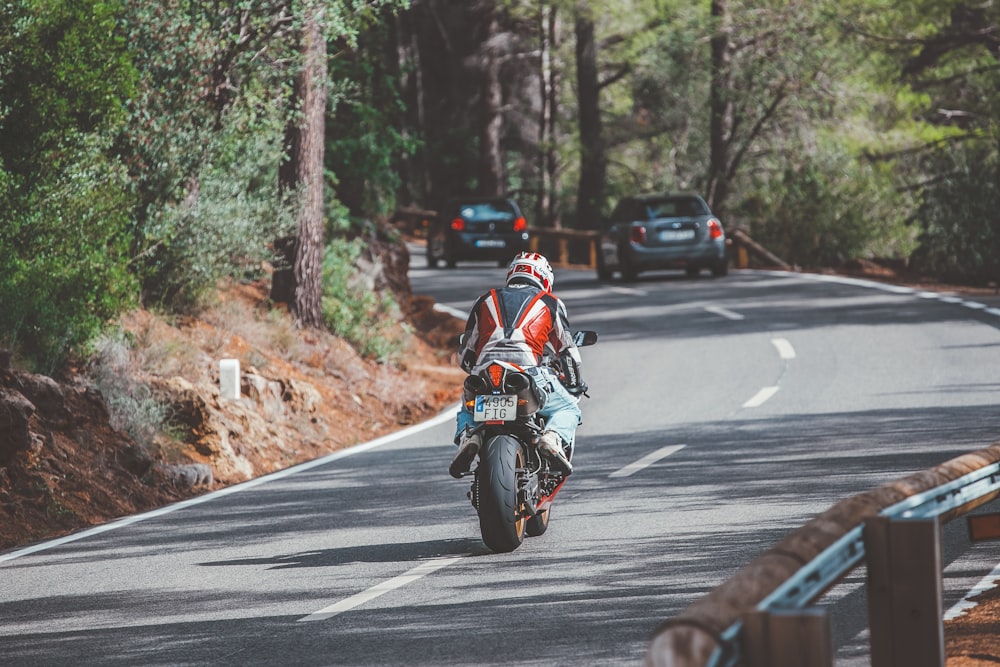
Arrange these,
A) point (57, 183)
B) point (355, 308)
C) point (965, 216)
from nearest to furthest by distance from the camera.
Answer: point (57, 183) < point (355, 308) < point (965, 216)

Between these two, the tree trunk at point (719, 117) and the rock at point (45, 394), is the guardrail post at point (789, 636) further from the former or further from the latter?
the tree trunk at point (719, 117)

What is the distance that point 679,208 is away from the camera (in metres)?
31.3

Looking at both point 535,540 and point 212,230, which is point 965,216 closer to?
point 212,230

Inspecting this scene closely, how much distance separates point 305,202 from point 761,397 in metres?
7.05

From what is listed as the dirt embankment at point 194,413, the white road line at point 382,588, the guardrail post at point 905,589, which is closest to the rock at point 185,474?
the dirt embankment at point 194,413

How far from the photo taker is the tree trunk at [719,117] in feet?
137

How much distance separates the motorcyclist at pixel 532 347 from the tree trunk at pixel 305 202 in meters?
10.7

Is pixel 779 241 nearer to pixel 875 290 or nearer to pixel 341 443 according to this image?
pixel 875 290

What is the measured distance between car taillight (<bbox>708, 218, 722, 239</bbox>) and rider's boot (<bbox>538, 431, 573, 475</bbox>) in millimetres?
22134

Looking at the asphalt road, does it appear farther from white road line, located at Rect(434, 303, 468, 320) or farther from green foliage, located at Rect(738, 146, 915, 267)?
green foliage, located at Rect(738, 146, 915, 267)

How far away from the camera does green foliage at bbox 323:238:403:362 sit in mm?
20719

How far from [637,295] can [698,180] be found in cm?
1758

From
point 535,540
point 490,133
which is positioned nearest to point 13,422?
point 535,540

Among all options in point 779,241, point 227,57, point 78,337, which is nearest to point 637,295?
point 779,241
